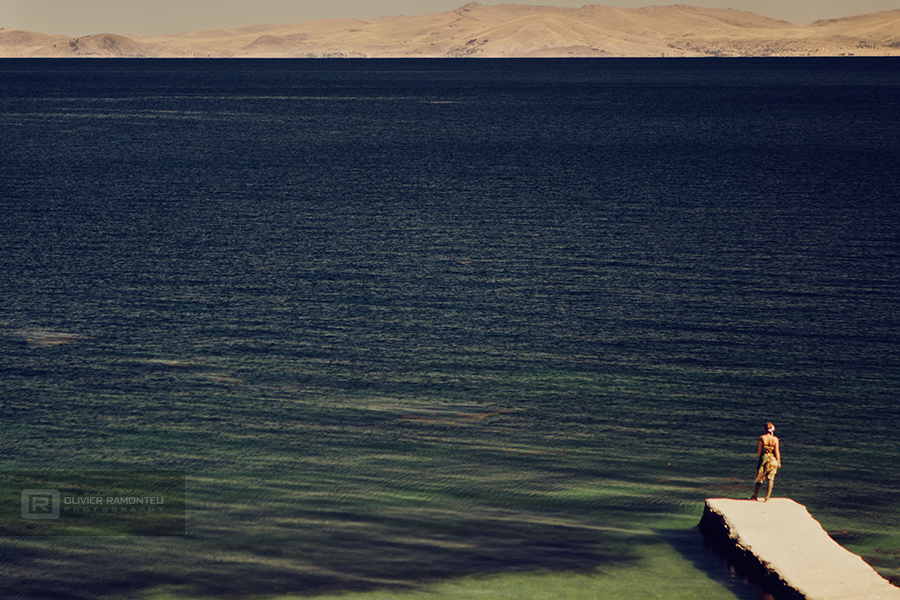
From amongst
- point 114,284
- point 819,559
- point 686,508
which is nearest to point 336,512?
point 686,508

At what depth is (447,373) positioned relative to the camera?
35062mm

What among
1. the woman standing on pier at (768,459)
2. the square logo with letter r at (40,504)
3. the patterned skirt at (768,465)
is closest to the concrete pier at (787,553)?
the woman standing on pier at (768,459)

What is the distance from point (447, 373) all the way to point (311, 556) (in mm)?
13736

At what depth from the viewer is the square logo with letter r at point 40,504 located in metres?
24.4

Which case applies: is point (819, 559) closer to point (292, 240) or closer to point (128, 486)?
point (128, 486)

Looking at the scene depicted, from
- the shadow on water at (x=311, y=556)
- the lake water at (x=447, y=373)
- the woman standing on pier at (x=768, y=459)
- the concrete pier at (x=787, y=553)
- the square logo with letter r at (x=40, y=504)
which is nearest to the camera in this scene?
the concrete pier at (x=787, y=553)

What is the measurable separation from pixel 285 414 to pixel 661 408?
41.0 ft

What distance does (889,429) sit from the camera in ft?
99.3

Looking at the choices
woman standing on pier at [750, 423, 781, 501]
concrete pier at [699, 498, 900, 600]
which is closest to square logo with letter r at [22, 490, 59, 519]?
concrete pier at [699, 498, 900, 600]

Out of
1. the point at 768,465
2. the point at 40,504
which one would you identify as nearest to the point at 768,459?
the point at 768,465

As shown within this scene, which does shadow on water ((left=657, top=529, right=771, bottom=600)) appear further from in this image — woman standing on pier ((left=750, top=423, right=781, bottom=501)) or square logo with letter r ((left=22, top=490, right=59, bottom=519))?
square logo with letter r ((left=22, top=490, right=59, bottom=519))

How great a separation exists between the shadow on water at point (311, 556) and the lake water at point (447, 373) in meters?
0.08

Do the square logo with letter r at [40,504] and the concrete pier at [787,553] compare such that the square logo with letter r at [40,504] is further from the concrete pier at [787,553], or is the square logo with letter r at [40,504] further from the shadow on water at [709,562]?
the concrete pier at [787,553]

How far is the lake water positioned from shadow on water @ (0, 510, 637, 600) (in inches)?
3.2
